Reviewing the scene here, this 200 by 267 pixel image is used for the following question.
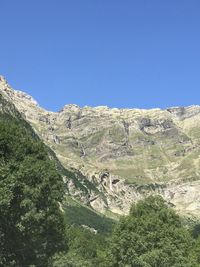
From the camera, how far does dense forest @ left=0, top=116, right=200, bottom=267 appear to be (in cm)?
5091

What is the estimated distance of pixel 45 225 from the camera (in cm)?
5519

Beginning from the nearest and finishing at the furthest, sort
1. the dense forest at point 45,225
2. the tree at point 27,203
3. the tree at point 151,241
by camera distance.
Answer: the tree at point 27,203 < the dense forest at point 45,225 < the tree at point 151,241

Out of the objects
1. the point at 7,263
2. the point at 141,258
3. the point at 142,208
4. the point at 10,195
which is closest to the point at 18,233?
the point at 7,263

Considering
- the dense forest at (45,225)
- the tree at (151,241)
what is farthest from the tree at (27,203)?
the tree at (151,241)

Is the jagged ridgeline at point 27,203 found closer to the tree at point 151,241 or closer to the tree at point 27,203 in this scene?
the tree at point 27,203

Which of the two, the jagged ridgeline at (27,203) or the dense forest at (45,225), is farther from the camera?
the dense forest at (45,225)

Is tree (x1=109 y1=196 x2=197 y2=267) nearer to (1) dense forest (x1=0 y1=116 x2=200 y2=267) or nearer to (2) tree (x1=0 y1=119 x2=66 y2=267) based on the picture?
(1) dense forest (x1=0 y1=116 x2=200 y2=267)

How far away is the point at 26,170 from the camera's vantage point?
169 feet

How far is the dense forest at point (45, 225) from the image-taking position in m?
50.9

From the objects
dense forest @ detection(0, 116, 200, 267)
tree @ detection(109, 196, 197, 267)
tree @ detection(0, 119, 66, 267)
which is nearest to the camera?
tree @ detection(0, 119, 66, 267)

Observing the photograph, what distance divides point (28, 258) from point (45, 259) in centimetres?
201

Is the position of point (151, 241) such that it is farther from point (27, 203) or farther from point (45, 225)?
point (27, 203)

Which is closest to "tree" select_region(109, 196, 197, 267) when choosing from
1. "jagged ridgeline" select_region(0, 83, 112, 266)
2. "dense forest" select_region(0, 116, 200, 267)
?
"dense forest" select_region(0, 116, 200, 267)

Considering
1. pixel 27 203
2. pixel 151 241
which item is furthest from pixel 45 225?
pixel 151 241
